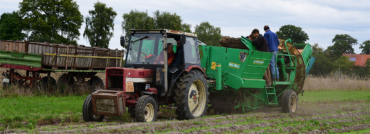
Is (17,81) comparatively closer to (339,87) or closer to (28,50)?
(28,50)

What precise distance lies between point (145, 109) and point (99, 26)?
4117 centimetres

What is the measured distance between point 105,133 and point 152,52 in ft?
9.77

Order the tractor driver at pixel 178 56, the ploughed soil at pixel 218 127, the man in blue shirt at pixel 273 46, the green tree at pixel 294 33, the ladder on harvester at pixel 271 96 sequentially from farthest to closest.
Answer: the green tree at pixel 294 33 → the man in blue shirt at pixel 273 46 → the ladder on harvester at pixel 271 96 → the tractor driver at pixel 178 56 → the ploughed soil at pixel 218 127

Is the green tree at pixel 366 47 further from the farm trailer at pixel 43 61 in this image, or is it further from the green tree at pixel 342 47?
the farm trailer at pixel 43 61

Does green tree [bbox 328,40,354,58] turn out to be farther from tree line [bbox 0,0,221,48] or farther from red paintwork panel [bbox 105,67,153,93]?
red paintwork panel [bbox 105,67,153,93]

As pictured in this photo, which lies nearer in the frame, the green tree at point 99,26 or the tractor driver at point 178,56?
the tractor driver at point 178,56

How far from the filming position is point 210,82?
1078 centimetres

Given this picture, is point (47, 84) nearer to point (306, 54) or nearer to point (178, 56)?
point (178, 56)

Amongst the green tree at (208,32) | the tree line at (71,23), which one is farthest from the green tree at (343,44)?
the green tree at (208,32)

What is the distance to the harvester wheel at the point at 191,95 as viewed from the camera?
893 centimetres

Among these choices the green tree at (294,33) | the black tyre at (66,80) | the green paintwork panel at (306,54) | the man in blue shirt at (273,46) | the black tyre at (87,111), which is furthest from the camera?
the green tree at (294,33)

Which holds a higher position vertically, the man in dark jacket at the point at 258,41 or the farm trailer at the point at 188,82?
the man in dark jacket at the point at 258,41

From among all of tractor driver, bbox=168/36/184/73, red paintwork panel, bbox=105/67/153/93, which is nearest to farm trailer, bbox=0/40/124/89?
red paintwork panel, bbox=105/67/153/93

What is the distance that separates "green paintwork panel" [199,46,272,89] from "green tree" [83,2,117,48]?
38802 millimetres
